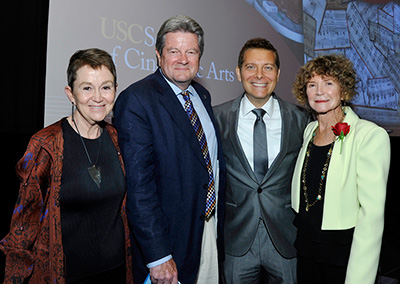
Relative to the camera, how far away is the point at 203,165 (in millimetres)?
1838

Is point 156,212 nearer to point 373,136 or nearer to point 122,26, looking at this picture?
point 373,136

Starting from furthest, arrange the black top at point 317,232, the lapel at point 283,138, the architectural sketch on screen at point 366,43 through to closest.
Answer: the architectural sketch on screen at point 366,43 → the lapel at point 283,138 → the black top at point 317,232

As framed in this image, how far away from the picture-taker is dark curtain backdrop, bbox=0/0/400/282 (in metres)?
2.84

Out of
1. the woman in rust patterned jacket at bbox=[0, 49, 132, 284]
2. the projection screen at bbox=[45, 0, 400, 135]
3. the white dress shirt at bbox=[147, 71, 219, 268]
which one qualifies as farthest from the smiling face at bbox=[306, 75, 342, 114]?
the projection screen at bbox=[45, 0, 400, 135]

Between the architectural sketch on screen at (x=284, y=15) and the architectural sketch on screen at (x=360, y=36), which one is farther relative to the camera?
the architectural sketch on screen at (x=360, y=36)

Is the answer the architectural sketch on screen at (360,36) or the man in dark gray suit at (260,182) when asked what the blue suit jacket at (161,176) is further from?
the architectural sketch on screen at (360,36)

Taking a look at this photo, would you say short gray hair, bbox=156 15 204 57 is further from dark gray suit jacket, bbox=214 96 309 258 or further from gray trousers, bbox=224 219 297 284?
gray trousers, bbox=224 219 297 284

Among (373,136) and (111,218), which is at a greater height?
(373,136)

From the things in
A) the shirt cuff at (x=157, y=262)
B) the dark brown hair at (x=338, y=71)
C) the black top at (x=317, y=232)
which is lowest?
the shirt cuff at (x=157, y=262)

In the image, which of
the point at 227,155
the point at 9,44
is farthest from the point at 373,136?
the point at 9,44

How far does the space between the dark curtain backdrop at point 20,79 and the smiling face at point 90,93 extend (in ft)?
4.12

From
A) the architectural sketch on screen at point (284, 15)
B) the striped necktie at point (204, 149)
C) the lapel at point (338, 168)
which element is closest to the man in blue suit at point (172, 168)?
the striped necktie at point (204, 149)

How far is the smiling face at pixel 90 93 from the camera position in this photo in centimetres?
172

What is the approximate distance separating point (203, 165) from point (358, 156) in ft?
2.38
